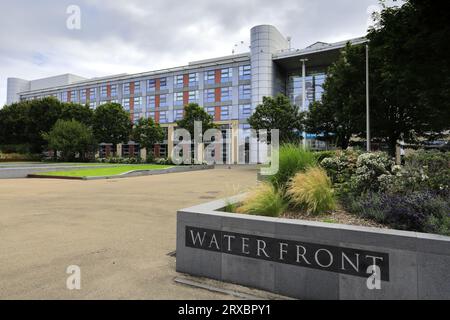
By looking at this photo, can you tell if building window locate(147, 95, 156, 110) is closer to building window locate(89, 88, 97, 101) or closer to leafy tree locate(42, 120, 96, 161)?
building window locate(89, 88, 97, 101)

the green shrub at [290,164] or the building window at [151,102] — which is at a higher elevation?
the building window at [151,102]

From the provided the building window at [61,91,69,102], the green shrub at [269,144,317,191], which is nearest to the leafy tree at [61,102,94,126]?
the building window at [61,91,69,102]

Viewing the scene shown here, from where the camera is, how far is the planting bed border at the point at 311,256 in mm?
3049

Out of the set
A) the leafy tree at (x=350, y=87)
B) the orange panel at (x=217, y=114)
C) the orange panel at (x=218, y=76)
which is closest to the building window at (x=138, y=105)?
the orange panel at (x=217, y=114)

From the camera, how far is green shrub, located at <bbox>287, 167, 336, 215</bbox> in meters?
4.81

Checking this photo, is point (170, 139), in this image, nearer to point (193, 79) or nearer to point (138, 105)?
point (138, 105)

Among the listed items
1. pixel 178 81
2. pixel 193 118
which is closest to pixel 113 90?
pixel 178 81

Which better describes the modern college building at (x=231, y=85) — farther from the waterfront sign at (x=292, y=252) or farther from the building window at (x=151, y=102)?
the waterfront sign at (x=292, y=252)

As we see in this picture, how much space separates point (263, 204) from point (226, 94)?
5090cm

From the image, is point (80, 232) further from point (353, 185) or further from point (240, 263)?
point (353, 185)

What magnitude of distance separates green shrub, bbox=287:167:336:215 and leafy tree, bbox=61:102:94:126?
1868 inches

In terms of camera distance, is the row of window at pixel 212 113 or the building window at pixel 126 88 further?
the building window at pixel 126 88

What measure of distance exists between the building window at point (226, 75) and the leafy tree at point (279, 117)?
20250mm

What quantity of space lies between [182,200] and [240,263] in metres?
7.49
